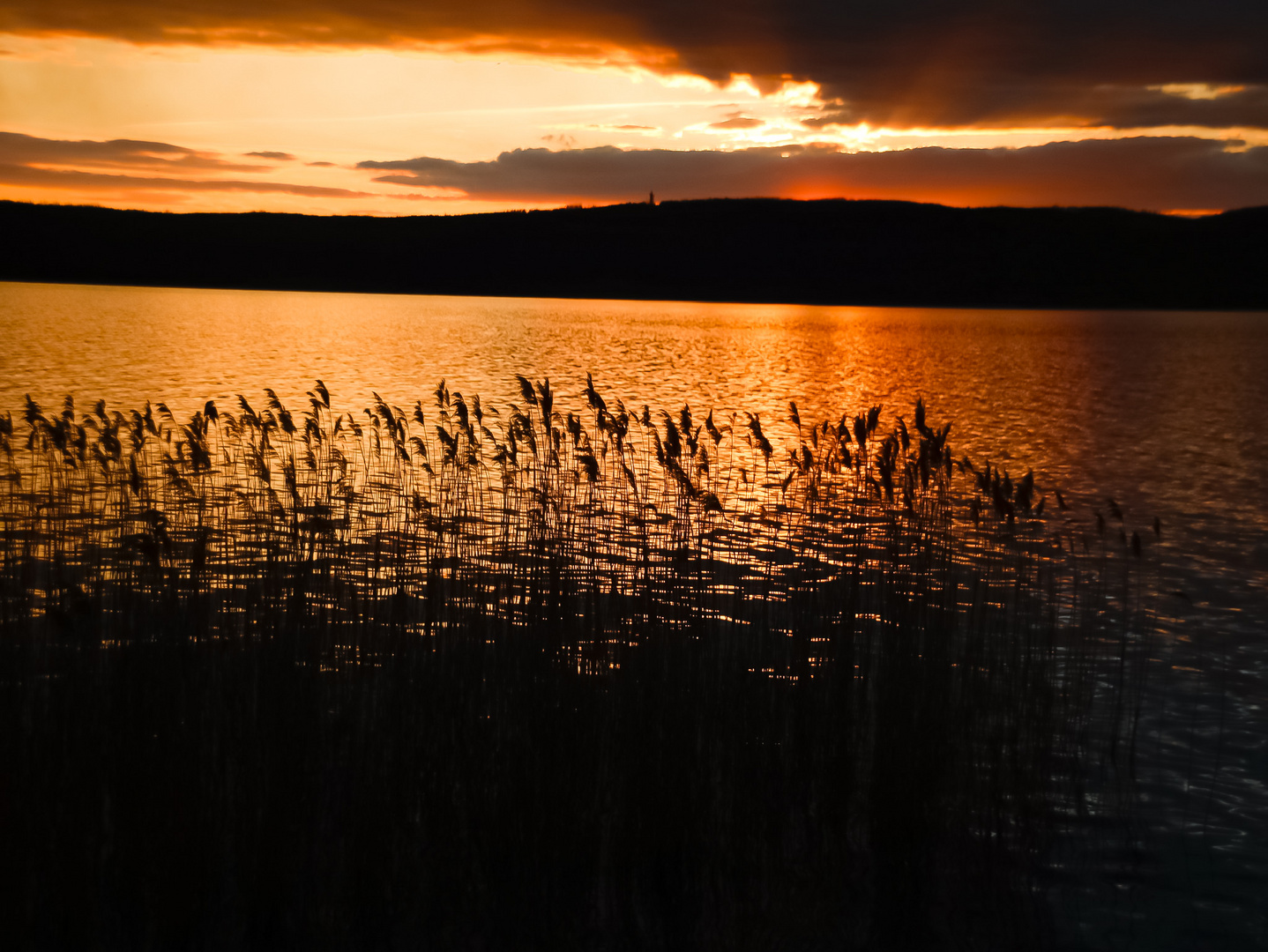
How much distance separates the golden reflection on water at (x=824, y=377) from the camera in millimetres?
14867

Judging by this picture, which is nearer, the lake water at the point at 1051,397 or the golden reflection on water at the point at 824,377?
the lake water at the point at 1051,397

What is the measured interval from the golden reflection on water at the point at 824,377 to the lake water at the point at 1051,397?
114mm

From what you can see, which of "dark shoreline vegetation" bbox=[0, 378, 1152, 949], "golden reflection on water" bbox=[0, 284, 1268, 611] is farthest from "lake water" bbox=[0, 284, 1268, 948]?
"dark shoreline vegetation" bbox=[0, 378, 1152, 949]

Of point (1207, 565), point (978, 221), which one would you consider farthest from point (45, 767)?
point (978, 221)

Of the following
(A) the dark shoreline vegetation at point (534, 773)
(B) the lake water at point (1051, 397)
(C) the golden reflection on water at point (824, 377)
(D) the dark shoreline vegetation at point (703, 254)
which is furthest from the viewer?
(D) the dark shoreline vegetation at point (703, 254)

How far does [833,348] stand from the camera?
4591 centimetres

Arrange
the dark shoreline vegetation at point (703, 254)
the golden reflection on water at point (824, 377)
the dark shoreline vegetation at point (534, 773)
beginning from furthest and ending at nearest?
the dark shoreline vegetation at point (703, 254)
the golden reflection on water at point (824, 377)
the dark shoreline vegetation at point (534, 773)

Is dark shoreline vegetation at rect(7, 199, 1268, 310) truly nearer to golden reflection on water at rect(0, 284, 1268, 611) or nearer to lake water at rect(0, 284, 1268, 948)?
lake water at rect(0, 284, 1268, 948)

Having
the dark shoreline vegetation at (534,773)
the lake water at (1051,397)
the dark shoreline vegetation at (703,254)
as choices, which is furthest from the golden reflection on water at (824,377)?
the dark shoreline vegetation at (703,254)

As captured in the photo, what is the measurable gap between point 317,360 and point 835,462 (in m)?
25.4

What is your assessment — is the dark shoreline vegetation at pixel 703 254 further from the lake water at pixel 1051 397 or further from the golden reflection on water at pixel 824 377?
the golden reflection on water at pixel 824 377

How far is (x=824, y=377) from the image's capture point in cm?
3212

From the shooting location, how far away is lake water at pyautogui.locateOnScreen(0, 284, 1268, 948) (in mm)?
5113

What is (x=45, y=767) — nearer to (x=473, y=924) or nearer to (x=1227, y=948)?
(x=473, y=924)
